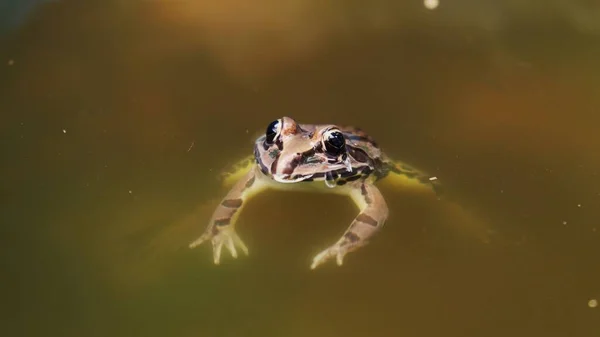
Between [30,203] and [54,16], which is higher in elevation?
[54,16]

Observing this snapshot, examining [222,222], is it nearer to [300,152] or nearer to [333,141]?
[300,152]

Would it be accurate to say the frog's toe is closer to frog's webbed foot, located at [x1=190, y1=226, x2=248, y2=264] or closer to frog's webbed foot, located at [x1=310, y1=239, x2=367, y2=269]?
frog's webbed foot, located at [x1=310, y1=239, x2=367, y2=269]

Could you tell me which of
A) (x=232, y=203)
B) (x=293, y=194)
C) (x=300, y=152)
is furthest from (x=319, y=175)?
(x=232, y=203)

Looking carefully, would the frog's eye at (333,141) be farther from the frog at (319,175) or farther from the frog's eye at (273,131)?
the frog's eye at (273,131)

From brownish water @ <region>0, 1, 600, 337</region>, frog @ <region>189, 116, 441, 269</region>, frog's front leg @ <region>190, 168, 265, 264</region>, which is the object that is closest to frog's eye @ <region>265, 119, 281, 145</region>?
frog @ <region>189, 116, 441, 269</region>

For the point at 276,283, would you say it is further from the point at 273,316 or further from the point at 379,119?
the point at 379,119

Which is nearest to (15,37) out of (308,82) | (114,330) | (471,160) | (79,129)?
(79,129)
